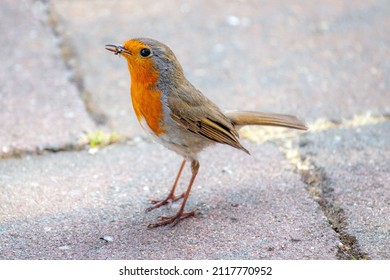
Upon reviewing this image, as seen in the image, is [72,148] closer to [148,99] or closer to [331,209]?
[148,99]

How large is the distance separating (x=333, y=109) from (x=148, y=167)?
1.47m

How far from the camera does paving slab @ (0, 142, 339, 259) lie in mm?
3400

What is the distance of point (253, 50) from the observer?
5.64 m

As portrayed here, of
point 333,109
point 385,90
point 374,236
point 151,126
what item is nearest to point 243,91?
point 333,109

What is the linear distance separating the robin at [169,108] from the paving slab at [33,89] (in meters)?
0.79

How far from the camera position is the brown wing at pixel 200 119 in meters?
3.91

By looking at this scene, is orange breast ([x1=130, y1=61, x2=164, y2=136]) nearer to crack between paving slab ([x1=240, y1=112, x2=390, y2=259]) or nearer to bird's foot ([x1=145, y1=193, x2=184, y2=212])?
bird's foot ([x1=145, y1=193, x2=184, y2=212])

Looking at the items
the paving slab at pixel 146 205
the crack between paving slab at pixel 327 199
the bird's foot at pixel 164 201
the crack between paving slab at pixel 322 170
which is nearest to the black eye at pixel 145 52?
the paving slab at pixel 146 205

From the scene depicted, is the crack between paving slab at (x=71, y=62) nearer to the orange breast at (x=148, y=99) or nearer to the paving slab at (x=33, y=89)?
the paving slab at (x=33, y=89)

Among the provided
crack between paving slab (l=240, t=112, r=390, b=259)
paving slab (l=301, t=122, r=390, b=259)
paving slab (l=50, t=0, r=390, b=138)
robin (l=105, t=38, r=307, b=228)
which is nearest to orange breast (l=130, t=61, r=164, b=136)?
robin (l=105, t=38, r=307, b=228)

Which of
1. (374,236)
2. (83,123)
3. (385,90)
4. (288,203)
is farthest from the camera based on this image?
(385,90)

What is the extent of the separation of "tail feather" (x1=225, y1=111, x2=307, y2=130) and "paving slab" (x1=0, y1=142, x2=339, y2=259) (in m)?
0.23

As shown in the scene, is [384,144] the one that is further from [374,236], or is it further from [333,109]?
[374,236]

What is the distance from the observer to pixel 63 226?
358 cm
